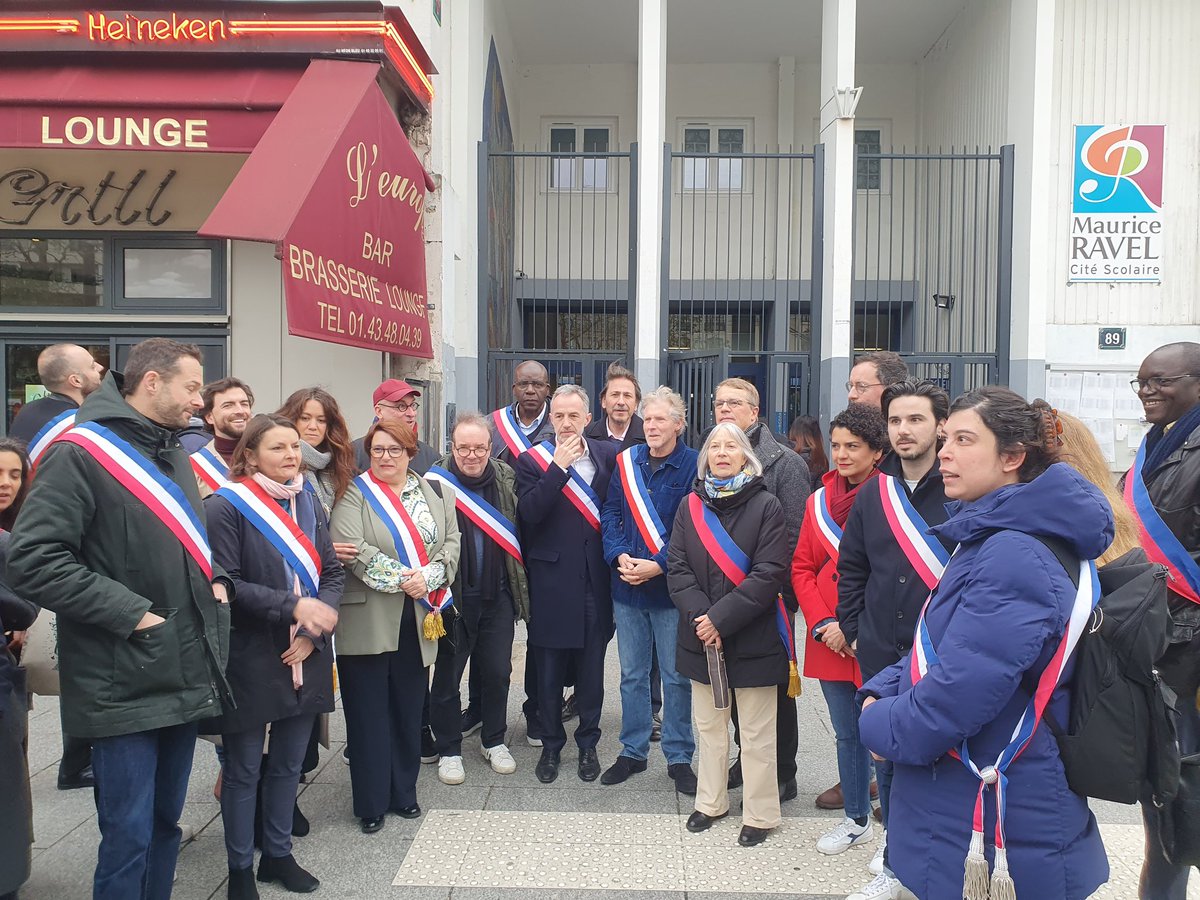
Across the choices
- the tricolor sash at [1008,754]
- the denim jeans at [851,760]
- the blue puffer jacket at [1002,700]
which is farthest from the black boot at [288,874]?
the tricolor sash at [1008,754]

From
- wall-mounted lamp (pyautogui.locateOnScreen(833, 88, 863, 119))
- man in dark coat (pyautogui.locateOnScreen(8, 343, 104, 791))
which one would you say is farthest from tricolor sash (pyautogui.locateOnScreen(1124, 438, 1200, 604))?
wall-mounted lamp (pyautogui.locateOnScreen(833, 88, 863, 119))

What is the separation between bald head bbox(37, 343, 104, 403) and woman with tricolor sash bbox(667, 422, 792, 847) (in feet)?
11.2

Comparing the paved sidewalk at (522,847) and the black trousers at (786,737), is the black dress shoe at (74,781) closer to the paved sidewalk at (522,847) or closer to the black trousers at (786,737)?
the paved sidewalk at (522,847)

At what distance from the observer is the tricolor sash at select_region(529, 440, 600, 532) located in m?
4.54

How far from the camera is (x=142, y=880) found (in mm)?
2920

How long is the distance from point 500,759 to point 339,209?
3964 mm

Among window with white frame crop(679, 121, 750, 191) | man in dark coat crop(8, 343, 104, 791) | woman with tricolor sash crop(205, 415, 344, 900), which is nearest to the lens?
woman with tricolor sash crop(205, 415, 344, 900)

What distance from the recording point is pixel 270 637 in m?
3.33

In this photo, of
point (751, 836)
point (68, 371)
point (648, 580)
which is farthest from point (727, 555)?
point (68, 371)

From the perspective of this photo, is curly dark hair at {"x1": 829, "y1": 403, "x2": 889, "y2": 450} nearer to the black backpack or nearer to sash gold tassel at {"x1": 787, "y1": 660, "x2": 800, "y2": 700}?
sash gold tassel at {"x1": 787, "y1": 660, "x2": 800, "y2": 700}

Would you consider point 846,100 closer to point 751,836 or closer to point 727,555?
point 727,555

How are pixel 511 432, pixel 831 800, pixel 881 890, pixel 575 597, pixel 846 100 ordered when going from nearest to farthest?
pixel 881 890 < pixel 831 800 < pixel 575 597 < pixel 511 432 < pixel 846 100

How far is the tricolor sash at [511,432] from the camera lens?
17.7ft

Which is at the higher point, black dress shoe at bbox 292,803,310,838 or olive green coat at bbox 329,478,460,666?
olive green coat at bbox 329,478,460,666
